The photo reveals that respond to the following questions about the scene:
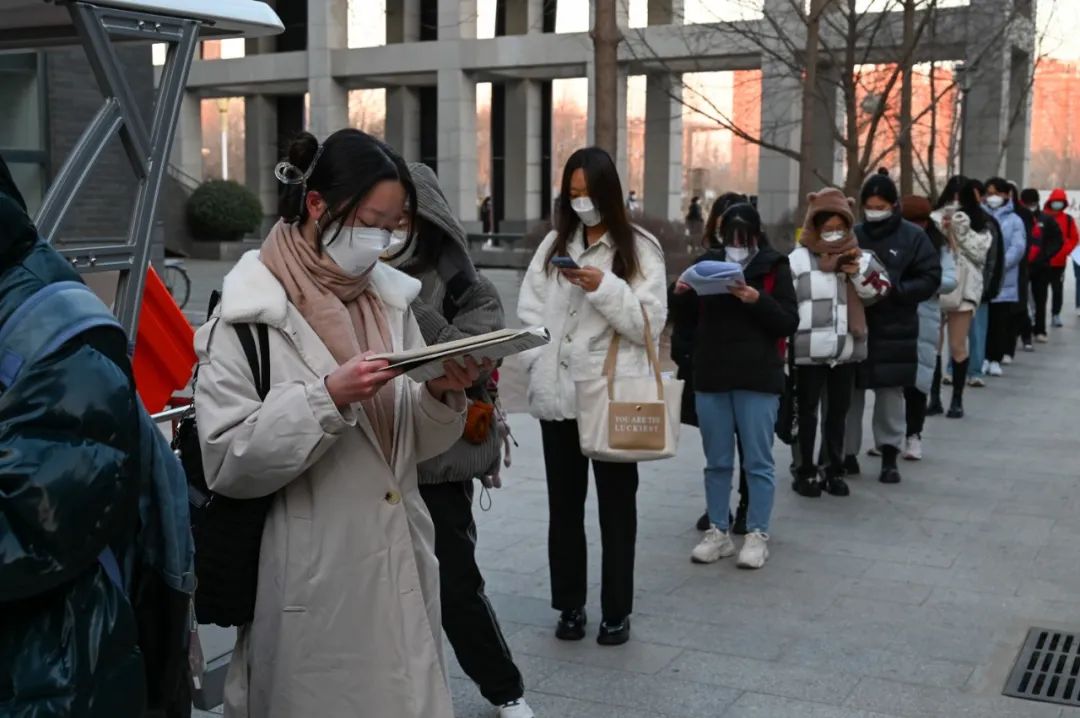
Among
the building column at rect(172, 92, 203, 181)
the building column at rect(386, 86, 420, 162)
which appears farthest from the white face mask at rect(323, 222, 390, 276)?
the building column at rect(386, 86, 420, 162)

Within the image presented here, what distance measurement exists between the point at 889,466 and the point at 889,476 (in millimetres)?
90

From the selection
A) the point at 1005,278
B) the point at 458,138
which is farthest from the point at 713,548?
the point at 458,138

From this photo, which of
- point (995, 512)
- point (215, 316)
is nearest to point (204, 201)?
point (995, 512)

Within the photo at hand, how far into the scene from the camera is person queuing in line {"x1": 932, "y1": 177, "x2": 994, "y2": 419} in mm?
11922

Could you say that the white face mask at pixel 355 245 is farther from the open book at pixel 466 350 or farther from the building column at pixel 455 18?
the building column at pixel 455 18

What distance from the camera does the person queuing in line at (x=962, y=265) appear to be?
11.9 meters

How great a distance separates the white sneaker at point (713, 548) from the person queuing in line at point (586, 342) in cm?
130

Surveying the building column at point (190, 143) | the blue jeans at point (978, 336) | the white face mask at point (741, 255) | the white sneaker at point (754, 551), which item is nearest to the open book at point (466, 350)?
the white face mask at point (741, 255)

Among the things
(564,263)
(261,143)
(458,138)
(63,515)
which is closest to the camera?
(63,515)

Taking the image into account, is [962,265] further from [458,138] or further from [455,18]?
[455,18]

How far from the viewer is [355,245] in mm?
3143

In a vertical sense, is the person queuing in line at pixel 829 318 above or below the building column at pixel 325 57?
below

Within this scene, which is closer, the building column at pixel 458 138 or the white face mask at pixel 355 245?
the white face mask at pixel 355 245

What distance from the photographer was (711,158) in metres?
46.1
